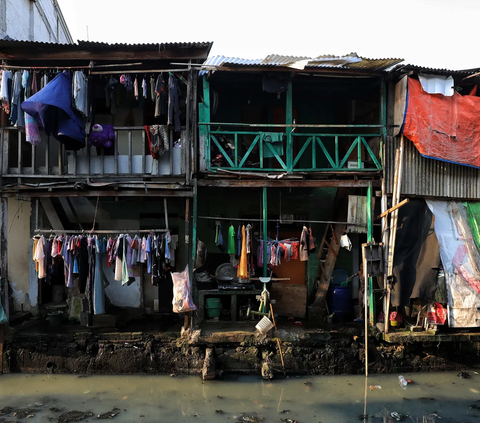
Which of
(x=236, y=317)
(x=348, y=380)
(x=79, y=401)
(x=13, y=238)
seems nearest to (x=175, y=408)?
(x=79, y=401)

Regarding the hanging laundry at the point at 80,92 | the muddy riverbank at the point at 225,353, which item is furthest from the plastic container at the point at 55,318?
the hanging laundry at the point at 80,92

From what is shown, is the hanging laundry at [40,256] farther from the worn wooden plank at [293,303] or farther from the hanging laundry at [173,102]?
the worn wooden plank at [293,303]

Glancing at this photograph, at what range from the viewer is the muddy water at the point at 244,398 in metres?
7.12

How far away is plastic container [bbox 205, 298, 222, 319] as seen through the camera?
9680 mm

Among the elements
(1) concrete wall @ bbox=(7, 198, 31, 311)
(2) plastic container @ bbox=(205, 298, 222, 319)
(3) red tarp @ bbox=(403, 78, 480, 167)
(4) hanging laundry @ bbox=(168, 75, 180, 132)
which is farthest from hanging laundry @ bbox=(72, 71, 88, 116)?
(3) red tarp @ bbox=(403, 78, 480, 167)

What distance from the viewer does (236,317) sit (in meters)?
9.77

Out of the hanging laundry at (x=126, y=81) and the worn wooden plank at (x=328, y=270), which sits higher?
the hanging laundry at (x=126, y=81)

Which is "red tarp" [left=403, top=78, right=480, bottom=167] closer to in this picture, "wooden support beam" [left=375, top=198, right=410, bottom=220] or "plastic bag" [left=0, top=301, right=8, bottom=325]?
"wooden support beam" [left=375, top=198, right=410, bottom=220]

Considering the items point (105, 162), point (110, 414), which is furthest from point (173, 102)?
point (110, 414)

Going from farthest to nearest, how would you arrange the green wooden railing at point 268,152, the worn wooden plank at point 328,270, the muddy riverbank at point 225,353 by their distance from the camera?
1. the worn wooden plank at point 328,270
2. the green wooden railing at point 268,152
3. the muddy riverbank at point 225,353

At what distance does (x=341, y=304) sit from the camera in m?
10.5

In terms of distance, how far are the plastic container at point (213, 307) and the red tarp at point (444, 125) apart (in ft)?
19.7

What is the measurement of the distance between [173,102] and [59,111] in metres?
2.47

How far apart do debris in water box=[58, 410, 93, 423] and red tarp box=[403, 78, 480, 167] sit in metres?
8.83
